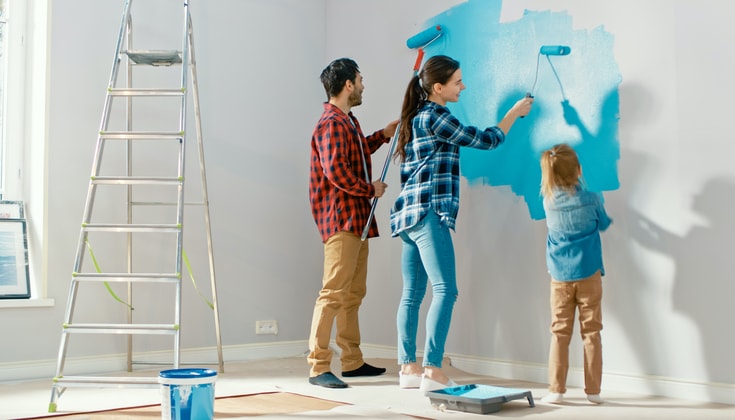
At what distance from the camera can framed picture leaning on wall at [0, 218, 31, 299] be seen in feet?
11.3

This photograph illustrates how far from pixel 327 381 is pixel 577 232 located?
1.15 meters

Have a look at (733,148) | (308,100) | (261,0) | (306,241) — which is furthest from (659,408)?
(261,0)

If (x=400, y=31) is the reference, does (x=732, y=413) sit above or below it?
below

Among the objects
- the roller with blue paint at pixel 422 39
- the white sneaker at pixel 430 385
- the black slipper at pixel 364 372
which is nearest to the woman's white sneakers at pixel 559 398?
the white sneaker at pixel 430 385

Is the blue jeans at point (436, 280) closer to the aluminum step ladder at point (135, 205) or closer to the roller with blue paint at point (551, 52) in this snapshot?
the roller with blue paint at point (551, 52)

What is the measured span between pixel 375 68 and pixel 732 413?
8.09 ft

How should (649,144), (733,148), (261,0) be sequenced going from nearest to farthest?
1. (733,148)
2. (649,144)
3. (261,0)

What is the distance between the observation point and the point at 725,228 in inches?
104

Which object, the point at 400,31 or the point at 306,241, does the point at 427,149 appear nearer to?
the point at 400,31

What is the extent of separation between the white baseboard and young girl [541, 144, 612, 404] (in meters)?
0.31

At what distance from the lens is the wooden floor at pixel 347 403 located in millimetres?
2469

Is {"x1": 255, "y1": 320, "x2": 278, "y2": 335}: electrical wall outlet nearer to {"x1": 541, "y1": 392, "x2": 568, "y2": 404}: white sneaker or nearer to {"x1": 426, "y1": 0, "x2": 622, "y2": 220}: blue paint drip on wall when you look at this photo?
{"x1": 426, "y1": 0, "x2": 622, "y2": 220}: blue paint drip on wall

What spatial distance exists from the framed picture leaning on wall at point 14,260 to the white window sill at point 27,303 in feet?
0.31

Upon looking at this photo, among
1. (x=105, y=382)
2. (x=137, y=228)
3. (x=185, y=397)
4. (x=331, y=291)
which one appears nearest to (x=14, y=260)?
(x=137, y=228)
